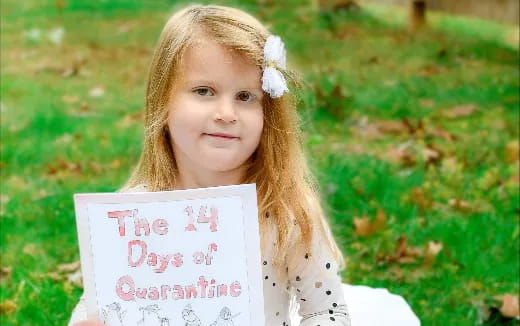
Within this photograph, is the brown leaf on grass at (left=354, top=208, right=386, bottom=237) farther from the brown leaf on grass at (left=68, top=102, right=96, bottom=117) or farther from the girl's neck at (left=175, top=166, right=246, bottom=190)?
the brown leaf on grass at (left=68, top=102, right=96, bottom=117)

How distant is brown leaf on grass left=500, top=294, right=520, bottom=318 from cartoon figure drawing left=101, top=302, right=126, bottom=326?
1.25m

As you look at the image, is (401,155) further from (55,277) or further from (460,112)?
(55,277)

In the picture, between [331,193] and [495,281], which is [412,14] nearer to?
[331,193]

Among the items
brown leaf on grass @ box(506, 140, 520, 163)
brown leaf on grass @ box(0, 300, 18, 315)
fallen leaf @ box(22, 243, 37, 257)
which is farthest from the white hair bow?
brown leaf on grass @ box(506, 140, 520, 163)

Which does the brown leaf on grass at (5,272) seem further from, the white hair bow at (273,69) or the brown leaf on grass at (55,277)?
the white hair bow at (273,69)

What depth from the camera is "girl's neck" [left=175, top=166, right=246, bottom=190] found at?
1.63 metres

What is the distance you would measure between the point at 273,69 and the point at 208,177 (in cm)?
27

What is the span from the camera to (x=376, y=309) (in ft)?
7.02

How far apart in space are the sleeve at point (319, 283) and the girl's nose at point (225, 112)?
1.07ft

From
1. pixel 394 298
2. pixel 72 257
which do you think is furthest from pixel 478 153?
pixel 72 257

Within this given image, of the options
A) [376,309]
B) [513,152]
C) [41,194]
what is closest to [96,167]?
[41,194]

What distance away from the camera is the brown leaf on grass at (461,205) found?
9.69 feet

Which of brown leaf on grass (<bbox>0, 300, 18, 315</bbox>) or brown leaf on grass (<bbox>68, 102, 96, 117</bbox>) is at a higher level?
brown leaf on grass (<bbox>68, 102, 96, 117</bbox>)

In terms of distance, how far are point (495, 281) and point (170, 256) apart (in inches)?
55.2
